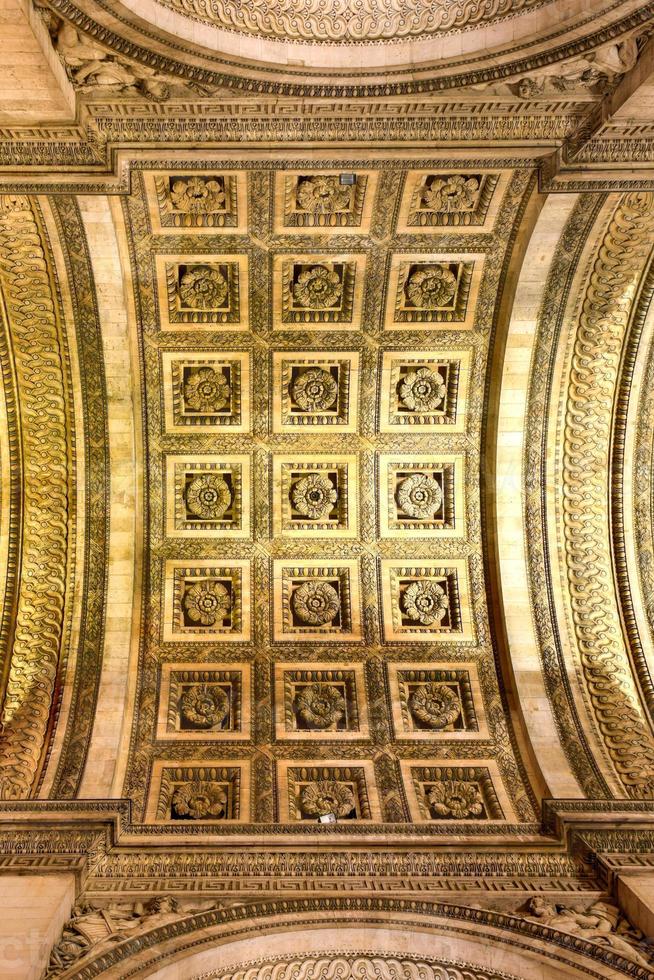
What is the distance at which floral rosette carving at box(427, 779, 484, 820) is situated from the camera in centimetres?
1093

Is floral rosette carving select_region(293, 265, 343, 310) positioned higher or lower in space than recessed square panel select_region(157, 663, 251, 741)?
higher

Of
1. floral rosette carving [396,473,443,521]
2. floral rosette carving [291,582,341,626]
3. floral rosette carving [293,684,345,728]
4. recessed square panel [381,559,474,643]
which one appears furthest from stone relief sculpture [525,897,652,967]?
floral rosette carving [396,473,443,521]

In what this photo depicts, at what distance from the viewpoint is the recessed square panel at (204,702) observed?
476 inches

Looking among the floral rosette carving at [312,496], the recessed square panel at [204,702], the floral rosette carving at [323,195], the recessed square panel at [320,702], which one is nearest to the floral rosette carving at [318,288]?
→ the floral rosette carving at [323,195]

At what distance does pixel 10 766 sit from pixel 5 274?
710cm

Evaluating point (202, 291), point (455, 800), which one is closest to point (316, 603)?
point (455, 800)

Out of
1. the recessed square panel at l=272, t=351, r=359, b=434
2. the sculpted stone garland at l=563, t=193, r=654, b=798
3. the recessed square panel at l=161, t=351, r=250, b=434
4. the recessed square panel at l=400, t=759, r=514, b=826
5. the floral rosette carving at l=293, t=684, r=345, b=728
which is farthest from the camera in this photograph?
the recessed square panel at l=272, t=351, r=359, b=434

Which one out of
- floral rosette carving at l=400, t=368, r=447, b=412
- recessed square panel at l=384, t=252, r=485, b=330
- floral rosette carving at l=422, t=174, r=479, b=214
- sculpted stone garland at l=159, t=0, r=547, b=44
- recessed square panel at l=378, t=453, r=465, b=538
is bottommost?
recessed square panel at l=378, t=453, r=465, b=538

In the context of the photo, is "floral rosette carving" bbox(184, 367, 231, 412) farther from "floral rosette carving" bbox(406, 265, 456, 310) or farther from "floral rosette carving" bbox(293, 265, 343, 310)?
"floral rosette carving" bbox(406, 265, 456, 310)

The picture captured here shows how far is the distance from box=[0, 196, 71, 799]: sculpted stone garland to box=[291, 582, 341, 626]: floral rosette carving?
3899mm

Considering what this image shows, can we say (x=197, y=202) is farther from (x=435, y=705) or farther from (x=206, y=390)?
(x=435, y=705)

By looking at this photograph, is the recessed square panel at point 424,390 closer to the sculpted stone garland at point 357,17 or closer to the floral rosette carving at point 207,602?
the floral rosette carving at point 207,602

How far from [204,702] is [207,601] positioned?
1.71 metres

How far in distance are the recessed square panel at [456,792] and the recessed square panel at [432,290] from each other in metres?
6.99
